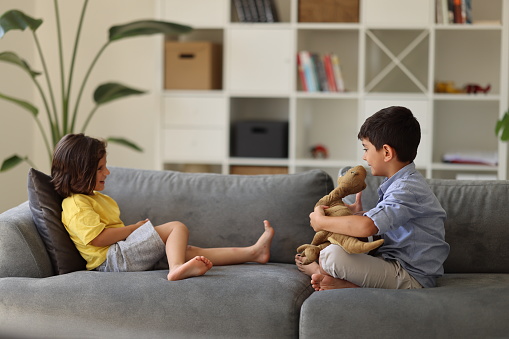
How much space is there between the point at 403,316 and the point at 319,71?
258 centimetres

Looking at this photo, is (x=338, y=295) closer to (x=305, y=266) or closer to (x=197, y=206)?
(x=305, y=266)

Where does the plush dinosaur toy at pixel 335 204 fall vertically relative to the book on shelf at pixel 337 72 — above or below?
below

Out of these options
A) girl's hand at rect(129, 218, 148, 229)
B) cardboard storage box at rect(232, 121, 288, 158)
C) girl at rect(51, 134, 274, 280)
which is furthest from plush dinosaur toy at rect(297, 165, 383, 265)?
cardboard storage box at rect(232, 121, 288, 158)

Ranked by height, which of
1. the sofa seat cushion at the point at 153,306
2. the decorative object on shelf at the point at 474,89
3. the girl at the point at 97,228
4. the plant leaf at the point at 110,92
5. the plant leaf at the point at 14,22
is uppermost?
the plant leaf at the point at 14,22

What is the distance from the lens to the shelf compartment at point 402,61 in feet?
14.7

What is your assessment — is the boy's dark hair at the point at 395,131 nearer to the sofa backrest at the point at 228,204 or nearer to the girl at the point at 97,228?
the sofa backrest at the point at 228,204

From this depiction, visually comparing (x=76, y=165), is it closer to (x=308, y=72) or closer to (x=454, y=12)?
(x=308, y=72)

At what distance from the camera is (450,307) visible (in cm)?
223

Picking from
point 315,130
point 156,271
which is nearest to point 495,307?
point 156,271

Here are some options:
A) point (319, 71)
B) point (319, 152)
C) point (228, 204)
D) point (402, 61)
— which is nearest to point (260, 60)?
point (319, 71)

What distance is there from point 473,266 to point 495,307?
0.48 m

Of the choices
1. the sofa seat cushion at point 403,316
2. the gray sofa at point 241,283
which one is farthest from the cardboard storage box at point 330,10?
the sofa seat cushion at point 403,316

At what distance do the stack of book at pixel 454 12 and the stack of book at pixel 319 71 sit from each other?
65cm

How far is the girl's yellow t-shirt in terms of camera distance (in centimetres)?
258
